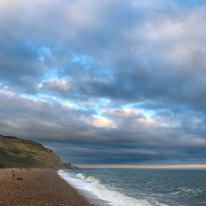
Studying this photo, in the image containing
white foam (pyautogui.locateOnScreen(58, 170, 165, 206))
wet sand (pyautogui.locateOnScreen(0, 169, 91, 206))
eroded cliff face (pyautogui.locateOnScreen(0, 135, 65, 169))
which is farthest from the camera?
eroded cliff face (pyautogui.locateOnScreen(0, 135, 65, 169))

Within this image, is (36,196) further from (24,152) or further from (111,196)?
(24,152)

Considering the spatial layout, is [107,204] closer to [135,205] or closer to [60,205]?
[135,205]

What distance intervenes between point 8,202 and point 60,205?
3.95m

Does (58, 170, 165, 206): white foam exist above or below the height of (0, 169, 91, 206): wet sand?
below

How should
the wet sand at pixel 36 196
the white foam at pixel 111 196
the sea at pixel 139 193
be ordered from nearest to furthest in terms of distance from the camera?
the wet sand at pixel 36 196 → the white foam at pixel 111 196 → the sea at pixel 139 193

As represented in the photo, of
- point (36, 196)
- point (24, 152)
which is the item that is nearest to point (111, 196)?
point (36, 196)

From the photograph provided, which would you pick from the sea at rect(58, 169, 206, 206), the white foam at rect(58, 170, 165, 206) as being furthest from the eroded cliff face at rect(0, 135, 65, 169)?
the white foam at rect(58, 170, 165, 206)

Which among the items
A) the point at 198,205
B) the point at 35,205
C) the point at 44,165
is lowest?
the point at 44,165

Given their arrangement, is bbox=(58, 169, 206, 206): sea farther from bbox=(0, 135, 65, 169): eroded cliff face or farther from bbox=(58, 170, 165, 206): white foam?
bbox=(0, 135, 65, 169): eroded cliff face

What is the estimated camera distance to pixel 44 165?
175m

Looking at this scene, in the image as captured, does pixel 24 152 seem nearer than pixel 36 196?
No

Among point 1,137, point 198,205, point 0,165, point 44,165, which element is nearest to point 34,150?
point 44,165

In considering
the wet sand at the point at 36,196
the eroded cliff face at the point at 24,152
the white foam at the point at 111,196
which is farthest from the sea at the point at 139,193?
the eroded cliff face at the point at 24,152

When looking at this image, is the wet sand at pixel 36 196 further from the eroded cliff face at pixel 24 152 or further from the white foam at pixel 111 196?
the eroded cliff face at pixel 24 152
